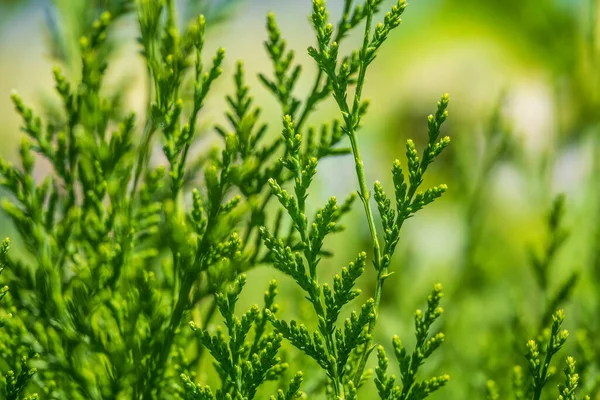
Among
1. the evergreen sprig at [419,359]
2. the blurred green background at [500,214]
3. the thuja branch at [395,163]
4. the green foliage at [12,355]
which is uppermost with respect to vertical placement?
the blurred green background at [500,214]

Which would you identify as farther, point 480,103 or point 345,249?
point 480,103

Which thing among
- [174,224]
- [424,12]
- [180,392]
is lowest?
[180,392]

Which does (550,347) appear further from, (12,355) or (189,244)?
(12,355)

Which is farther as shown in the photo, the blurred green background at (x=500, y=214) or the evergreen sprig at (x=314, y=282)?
the blurred green background at (x=500, y=214)

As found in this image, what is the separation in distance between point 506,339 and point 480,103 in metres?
3.31

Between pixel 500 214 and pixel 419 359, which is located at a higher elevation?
pixel 500 214

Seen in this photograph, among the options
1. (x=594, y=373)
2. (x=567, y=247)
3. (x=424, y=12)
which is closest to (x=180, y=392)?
(x=594, y=373)

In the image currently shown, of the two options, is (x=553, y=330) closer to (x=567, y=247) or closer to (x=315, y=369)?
(x=315, y=369)

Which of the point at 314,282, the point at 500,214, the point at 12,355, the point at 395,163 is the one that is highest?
the point at 500,214

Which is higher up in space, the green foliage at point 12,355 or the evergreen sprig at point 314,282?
the evergreen sprig at point 314,282

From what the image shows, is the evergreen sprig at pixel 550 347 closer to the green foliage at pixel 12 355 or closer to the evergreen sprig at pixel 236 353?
the evergreen sprig at pixel 236 353

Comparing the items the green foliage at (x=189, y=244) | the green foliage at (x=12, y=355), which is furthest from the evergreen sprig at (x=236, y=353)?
the green foliage at (x=12, y=355)

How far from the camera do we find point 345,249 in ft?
6.40

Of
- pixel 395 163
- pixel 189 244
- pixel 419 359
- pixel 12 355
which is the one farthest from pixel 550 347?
pixel 12 355
